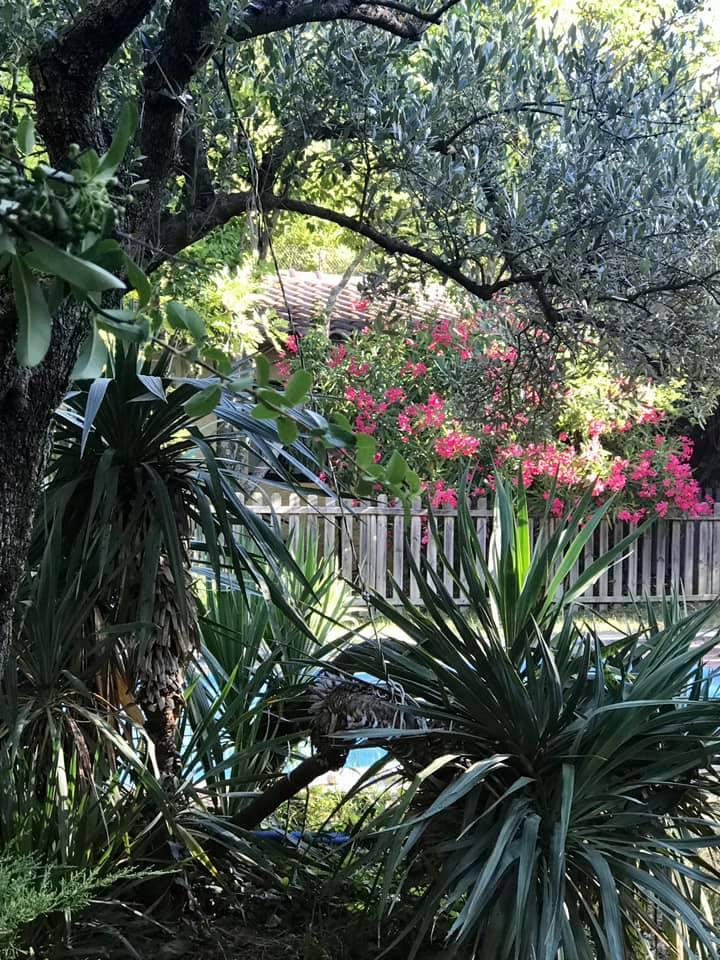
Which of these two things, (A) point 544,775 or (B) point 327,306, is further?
(B) point 327,306

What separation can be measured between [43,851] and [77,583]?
83 cm

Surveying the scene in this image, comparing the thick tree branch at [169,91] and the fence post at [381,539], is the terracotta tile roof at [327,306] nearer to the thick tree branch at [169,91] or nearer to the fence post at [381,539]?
the fence post at [381,539]

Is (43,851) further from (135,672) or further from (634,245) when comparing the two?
(634,245)

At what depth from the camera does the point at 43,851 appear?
3.06 meters

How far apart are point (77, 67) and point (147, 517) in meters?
1.53

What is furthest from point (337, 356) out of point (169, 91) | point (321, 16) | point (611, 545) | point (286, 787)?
point (169, 91)

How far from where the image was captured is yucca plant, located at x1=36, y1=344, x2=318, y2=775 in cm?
311

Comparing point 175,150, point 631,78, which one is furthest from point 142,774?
point 631,78

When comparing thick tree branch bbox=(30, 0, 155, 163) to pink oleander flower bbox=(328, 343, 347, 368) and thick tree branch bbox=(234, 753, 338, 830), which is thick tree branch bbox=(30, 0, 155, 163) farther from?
pink oleander flower bbox=(328, 343, 347, 368)

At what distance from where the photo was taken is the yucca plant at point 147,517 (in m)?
3.11

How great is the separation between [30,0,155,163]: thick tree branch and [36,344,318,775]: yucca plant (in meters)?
1.04

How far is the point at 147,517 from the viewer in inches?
129

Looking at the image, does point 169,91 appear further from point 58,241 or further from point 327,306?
point 327,306

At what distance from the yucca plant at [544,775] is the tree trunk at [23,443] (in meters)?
1.34
